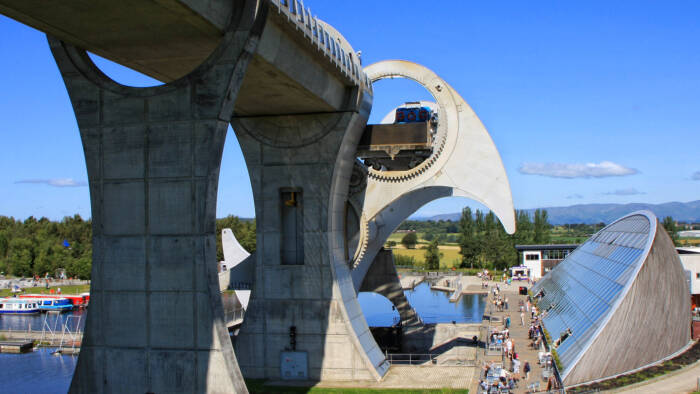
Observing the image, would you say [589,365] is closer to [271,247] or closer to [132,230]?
[271,247]

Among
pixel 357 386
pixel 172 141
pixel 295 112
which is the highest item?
pixel 295 112

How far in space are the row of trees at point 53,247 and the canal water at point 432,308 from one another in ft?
72.4

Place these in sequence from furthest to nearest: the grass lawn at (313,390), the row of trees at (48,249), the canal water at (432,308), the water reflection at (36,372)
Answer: the row of trees at (48,249) → the canal water at (432,308) → the water reflection at (36,372) → the grass lawn at (313,390)

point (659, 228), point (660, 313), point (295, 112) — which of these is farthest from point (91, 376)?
point (659, 228)

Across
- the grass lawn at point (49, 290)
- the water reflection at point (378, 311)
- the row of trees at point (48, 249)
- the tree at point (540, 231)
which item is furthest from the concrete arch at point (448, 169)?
the tree at point (540, 231)

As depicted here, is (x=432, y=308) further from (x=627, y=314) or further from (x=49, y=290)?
(x=627, y=314)

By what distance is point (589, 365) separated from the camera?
77.6ft

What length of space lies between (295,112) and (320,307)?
302 inches

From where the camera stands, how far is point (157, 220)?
57.3 feet

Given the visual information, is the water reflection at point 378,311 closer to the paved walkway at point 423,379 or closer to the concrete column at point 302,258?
the paved walkway at point 423,379

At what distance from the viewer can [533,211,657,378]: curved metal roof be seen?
26.1m

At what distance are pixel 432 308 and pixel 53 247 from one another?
182 ft

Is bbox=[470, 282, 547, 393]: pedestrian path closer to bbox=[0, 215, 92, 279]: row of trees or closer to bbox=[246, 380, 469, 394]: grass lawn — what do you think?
bbox=[246, 380, 469, 394]: grass lawn

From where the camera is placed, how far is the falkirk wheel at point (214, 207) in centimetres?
1723
